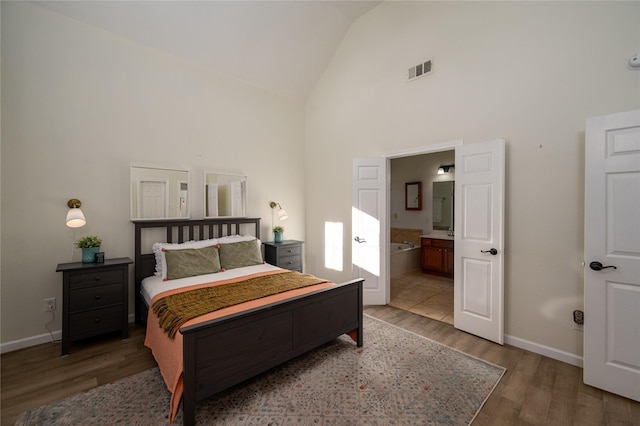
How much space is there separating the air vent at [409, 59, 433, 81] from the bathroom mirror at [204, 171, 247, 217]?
2829 mm

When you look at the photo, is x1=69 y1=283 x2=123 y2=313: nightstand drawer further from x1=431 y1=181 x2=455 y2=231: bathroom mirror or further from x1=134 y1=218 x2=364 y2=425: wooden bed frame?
x1=431 y1=181 x2=455 y2=231: bathroom mirror

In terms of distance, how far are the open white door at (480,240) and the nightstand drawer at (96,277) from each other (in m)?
3.77

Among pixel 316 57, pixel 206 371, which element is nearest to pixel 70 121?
pixel 206 371

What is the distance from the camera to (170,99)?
368 cm

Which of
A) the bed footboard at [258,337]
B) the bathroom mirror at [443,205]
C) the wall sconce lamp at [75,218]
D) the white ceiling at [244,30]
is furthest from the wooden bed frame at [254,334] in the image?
the bathroom mirror at [443,205]

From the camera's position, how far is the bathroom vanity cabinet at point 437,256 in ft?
17.5

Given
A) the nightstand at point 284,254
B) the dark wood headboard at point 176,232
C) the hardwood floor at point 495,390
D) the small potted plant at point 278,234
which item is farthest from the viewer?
the small potted plant at point 278,234

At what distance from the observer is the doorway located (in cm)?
467

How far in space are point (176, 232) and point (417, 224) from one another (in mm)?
4983

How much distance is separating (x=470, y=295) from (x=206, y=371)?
9.05 ft

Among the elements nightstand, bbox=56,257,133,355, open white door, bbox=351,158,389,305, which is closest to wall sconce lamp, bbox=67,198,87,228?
nightstand, bbox=56,257,133,355

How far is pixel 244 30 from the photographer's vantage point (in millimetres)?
3787

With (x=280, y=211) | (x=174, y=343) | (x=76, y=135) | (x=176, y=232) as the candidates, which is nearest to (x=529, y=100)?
(x=280, y=211)

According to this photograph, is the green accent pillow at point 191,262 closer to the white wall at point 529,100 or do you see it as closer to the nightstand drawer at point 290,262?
the nightstand drawer at point 290,262
